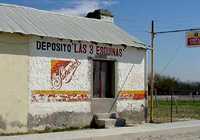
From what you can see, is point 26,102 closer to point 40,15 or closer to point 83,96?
point 83,96

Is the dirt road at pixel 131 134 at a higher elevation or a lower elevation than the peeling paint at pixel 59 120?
lower

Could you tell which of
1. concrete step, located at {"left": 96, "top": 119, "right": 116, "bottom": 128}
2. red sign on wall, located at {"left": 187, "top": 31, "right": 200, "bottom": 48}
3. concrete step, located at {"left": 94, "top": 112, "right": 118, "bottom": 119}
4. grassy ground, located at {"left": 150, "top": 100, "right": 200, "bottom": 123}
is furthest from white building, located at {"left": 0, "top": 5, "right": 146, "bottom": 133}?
A: grassy ground, located at {"left": 150, "top": 100, "right": 200, "bottom": 123}

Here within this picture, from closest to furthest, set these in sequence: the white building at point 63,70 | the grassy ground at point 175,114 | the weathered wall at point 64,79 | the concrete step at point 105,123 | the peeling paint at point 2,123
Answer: the peeling paint at point 2,123, the white building at point 63,70, the weathered wall at point 64,79, the concrete step at point 105,123, the grassy ground at point 175,114

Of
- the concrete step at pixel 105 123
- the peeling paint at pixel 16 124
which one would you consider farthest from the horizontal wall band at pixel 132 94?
the peeling paint at pixel 16 124

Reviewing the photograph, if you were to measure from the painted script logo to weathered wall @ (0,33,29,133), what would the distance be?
4.89 ft

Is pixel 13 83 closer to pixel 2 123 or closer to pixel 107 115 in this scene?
pixel 2 123

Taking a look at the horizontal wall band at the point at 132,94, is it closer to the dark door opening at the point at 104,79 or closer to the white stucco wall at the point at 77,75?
the white stucco wall at the point at 77,75

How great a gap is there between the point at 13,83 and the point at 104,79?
18.1ft

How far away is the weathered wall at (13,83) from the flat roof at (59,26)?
484 millimetres

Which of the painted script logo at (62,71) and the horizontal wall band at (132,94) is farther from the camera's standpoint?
the horizontal wall band at (132,94)

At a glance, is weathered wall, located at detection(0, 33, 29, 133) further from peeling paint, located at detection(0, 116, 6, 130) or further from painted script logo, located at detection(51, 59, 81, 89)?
painted script logo, located at detection(51, 59, 81, 89)

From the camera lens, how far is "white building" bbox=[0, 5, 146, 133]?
18.1 metres

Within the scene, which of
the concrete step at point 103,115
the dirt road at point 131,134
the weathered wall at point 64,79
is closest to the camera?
the dirt road at point 131,134

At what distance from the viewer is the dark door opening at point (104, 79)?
21953 mm
